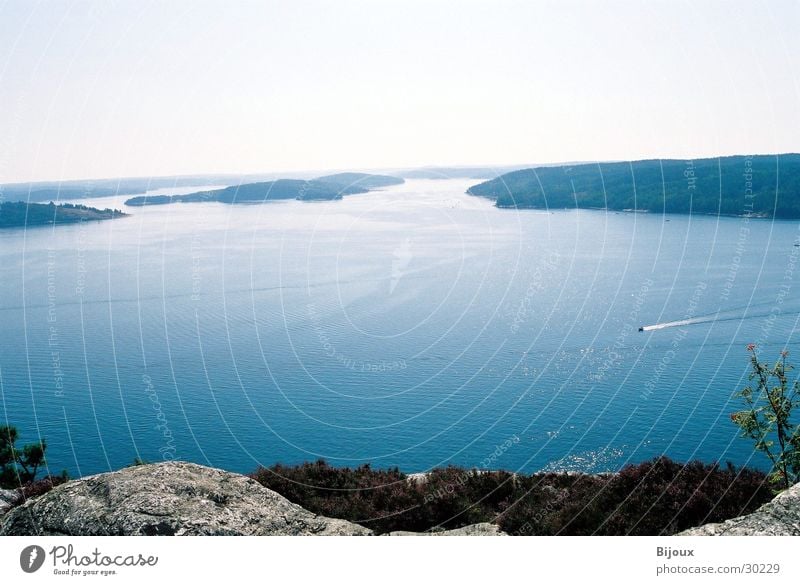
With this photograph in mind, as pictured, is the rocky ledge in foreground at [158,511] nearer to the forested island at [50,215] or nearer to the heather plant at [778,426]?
the heather plant at [778,426]

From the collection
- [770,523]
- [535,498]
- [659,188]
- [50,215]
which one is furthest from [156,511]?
[659,188]

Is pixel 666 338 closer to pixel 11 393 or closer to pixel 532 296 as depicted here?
pixel 532 296

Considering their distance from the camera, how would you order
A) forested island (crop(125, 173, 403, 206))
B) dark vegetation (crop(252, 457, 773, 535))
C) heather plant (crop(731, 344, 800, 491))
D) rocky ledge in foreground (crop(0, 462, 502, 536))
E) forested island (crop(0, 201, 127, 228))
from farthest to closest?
forested island (crop(0, 201, 127, 228)) → forested island (crop(125, 173, 403, 206)) → heather plant (crop(731, 344, 800, 491)) → dark vegetation (crop(252, 457, 773, 535)) → rocky ledge in foreground (crop(0, 462, 502, 536))

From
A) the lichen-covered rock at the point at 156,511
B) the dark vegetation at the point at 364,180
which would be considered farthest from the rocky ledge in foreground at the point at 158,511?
the dark vegetation at the point at 364,180

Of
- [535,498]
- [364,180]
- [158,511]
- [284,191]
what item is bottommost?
[535,498]

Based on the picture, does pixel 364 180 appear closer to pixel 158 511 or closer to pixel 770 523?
pixel 158 511

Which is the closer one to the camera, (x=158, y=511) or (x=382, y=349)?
(x=158, y=511)

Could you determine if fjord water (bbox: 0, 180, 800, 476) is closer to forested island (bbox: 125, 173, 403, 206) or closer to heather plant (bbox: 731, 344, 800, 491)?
forested island (bbox: 125, 173, 403, 206)
